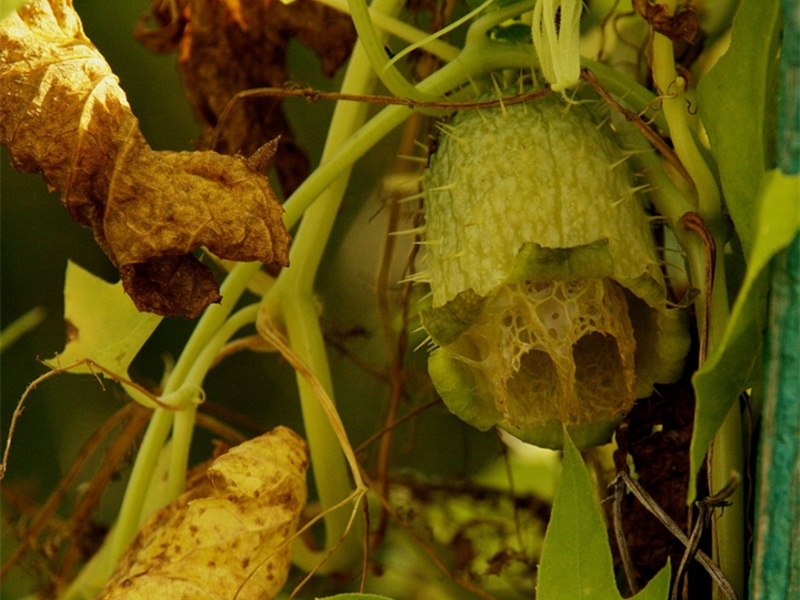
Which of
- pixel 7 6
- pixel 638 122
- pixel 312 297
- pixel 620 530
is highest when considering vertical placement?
pixel 7 6

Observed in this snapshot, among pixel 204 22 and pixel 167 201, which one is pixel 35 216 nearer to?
pixel 204 22

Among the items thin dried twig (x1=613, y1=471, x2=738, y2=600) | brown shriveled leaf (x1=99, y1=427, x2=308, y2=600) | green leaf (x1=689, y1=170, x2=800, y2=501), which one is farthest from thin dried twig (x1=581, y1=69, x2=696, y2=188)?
brown shriveled leaf (x1=99, y1=427, x2=308, y2=600)

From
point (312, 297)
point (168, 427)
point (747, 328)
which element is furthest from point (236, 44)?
point (747, 328)

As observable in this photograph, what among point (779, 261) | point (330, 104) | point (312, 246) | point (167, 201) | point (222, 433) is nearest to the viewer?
point (779, 261)

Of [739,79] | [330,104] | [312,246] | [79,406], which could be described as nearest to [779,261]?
[739,79]

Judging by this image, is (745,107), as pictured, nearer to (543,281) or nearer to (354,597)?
(543,281)

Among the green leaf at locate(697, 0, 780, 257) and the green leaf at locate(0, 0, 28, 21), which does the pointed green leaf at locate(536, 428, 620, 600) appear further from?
the green leaf at locate(0, 0, 28, 21)
